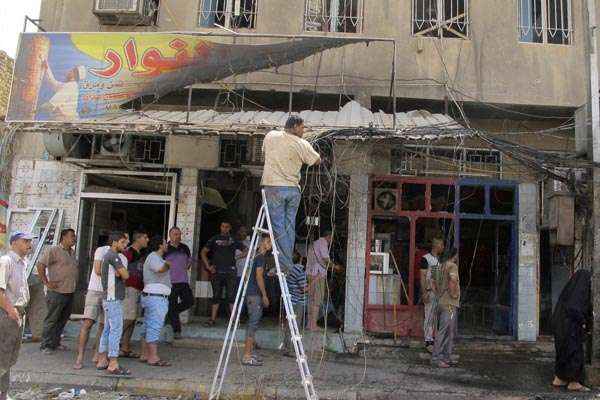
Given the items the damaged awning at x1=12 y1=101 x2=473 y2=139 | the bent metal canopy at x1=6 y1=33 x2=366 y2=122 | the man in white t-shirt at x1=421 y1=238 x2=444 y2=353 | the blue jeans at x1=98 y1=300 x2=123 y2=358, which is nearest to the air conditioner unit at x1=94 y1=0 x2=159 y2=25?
the bent metal canopy at x1=6 y1=33 x2=366 y2=122

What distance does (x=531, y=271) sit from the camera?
968cm

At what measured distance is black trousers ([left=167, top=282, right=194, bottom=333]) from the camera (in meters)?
8.62

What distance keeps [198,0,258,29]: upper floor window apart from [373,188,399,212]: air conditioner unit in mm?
4063

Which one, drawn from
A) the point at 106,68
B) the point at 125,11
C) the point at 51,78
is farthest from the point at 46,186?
the point at 125,11

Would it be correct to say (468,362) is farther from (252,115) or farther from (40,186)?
(40,186)

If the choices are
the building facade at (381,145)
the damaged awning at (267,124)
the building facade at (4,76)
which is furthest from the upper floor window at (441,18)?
the building facade at (4,76)

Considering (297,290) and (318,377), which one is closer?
(318,377)

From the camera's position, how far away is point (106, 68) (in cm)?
936

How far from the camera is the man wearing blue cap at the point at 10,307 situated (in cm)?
527

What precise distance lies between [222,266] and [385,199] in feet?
10.5

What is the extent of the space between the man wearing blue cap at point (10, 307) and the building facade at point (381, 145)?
4.27m

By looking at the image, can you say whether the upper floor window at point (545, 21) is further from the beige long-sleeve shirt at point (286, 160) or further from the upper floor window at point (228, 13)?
the beige long-sleeve shirt at point (286, 160)

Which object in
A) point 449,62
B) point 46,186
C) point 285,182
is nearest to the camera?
point 285,182

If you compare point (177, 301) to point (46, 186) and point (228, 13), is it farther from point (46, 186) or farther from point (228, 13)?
point (228, 13)
